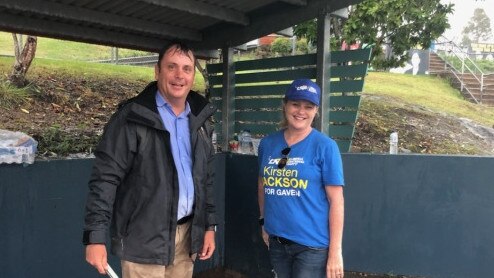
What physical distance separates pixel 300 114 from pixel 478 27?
284ft

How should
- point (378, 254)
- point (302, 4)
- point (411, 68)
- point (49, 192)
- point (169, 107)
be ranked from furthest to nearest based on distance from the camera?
point (411, 68)
point (378, 254)
point (302, 4)
point (49, 192)
point (169, 107)

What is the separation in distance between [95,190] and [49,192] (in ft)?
5.65

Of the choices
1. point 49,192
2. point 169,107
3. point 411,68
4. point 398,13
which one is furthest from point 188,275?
point 411,68

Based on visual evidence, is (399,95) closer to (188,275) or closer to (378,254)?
(378,254)

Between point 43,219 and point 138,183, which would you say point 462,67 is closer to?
point 43,219

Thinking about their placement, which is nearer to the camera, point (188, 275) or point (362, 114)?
point (188, 275)

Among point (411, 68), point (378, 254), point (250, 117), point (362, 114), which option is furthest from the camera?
point (411, 68)

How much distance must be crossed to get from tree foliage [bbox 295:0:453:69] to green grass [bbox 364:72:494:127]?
4.34 meters

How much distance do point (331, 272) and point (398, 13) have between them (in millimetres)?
6417

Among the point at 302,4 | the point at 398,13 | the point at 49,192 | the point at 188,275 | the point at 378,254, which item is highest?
the point at 398,13

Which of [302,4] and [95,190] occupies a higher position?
[302,4]

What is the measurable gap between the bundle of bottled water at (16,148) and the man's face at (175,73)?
5.63 feet

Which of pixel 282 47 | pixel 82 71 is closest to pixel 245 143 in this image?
pixel 82 71

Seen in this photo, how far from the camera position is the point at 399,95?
46.4ft
